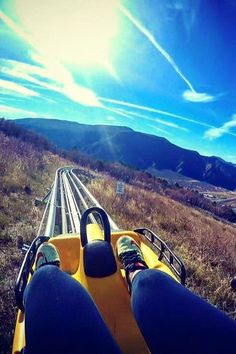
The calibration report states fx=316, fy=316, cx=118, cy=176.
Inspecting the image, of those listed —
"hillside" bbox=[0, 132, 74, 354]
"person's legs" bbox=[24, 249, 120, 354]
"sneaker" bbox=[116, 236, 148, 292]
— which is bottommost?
"hillside" bbox=[0, 132, 74, 354]

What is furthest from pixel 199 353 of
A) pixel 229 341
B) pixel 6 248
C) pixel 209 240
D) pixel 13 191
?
pixel 13 191

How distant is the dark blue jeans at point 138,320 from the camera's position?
1.77 metres

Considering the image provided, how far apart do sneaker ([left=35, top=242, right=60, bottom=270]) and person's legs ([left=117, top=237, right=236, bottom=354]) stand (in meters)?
0.97

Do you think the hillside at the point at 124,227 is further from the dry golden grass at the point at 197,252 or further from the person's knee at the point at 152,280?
the person's knee at the point at 152,280

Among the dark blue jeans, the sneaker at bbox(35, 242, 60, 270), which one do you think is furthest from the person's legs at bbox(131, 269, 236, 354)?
the sneaker at bbox(35, 242, 60, 270)

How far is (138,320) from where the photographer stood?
2.16 m

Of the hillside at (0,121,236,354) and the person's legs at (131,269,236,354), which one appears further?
the hillside at (0,121,236,354)

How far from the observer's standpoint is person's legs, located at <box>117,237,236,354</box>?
1.80 m

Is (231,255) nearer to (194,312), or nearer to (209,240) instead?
(209,240)

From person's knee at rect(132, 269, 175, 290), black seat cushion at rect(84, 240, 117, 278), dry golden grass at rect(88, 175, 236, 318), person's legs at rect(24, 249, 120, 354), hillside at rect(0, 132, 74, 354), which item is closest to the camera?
person's legs at rect(24, 249, 120, 354)

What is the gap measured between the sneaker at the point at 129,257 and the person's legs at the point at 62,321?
3.02 feet

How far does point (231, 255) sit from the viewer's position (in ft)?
23.9

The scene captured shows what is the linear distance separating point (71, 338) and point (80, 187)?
42.5ft

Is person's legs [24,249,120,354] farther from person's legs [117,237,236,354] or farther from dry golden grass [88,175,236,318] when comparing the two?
dry golden grass [88,175,236,318]
